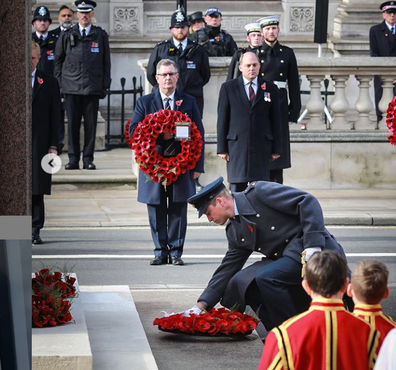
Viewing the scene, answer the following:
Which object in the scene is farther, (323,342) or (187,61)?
(187,61)

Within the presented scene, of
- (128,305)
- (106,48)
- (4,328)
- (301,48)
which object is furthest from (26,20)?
(301,48)

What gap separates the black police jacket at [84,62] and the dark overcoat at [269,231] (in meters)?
9.58

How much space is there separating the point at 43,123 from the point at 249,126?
87.9 inches

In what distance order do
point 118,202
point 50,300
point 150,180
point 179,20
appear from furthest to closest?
point 118,202, point 179,20, point 150,180, point 50,300

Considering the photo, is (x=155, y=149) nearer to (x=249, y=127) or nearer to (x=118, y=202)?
(x=249, y=127)

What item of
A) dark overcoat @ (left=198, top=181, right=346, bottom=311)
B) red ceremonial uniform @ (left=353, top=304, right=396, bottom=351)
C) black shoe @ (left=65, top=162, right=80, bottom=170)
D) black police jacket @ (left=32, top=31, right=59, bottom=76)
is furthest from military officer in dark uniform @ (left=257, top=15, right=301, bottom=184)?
red ceremonial uniform @ (left=353, top=304, right=396, bottom=351)

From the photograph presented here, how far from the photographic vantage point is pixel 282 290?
8.37 m

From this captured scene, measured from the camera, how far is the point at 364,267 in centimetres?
559

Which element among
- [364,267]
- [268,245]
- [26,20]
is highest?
[26,20]

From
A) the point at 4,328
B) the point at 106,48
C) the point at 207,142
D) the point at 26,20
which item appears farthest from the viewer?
the point at 106,48

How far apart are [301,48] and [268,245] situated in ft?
52.7

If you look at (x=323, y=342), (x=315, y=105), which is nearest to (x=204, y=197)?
(x=323, y=342)

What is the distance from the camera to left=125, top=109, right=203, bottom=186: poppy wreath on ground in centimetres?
1179

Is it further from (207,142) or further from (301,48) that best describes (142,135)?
(301,48)
